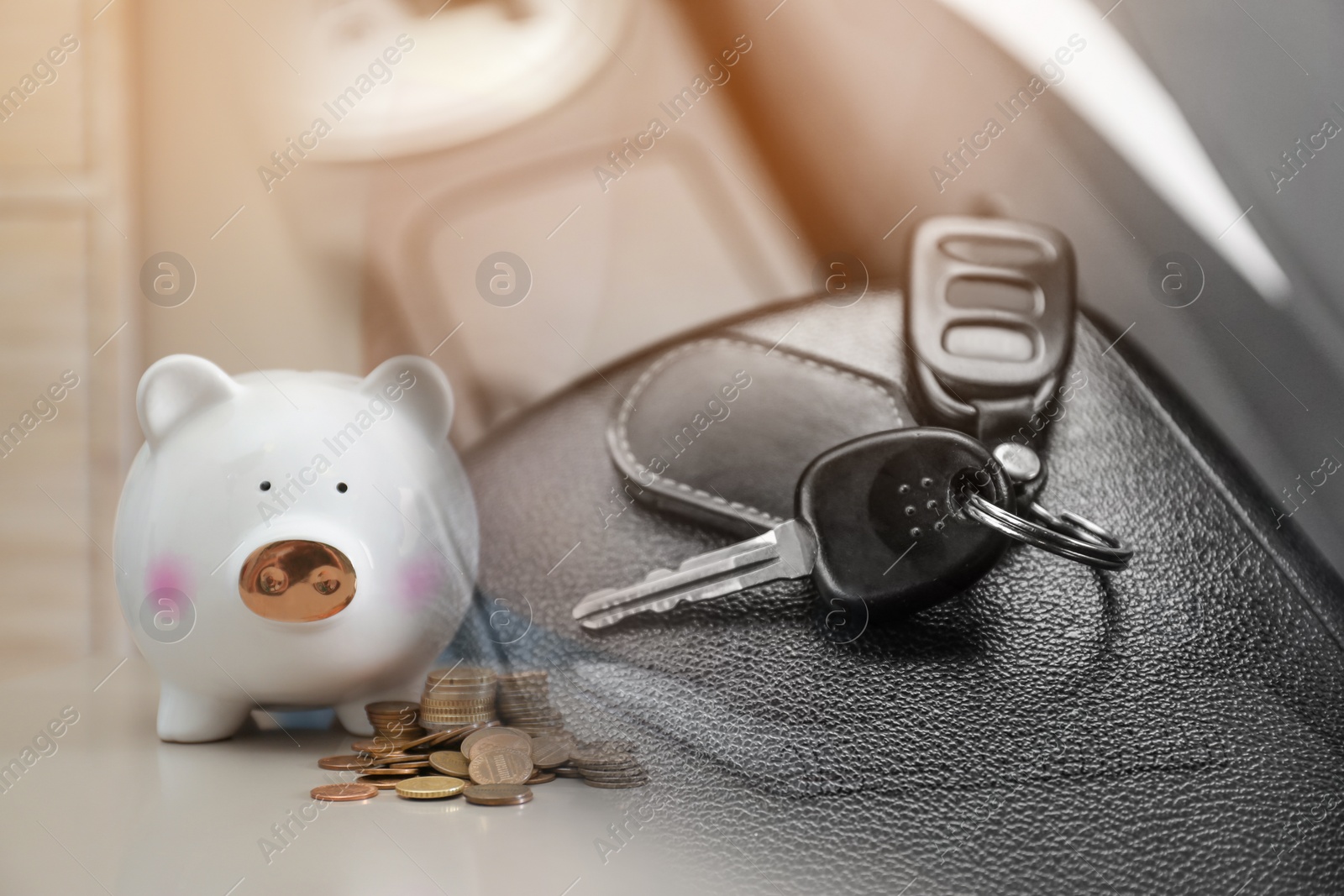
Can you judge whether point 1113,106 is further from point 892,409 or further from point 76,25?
point 76,25

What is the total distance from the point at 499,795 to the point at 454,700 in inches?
3.4

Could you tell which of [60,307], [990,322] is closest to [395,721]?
[990,322]

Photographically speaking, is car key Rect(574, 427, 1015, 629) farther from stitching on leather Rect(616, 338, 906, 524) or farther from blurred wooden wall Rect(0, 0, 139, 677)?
blurred wooden wall Rect(0, 0, 139, 677)

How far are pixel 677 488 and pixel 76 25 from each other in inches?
33.6

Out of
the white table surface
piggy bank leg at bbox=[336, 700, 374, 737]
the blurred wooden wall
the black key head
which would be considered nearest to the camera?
the white table surface

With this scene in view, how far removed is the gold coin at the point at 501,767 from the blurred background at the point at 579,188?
31 cm

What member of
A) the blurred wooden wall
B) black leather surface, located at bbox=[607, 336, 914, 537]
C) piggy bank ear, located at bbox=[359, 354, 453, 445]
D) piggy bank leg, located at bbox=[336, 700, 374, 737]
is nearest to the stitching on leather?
black leather surface, located at bbox=[607, 336, 914, 537]

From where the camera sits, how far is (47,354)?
0.92 metres

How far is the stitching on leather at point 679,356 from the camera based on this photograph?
56 cm

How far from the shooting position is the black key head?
1.56ft

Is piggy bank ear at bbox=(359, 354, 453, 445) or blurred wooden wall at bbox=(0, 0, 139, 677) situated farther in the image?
blurred wooden wall at bbox=(0, 0, 139, 677)

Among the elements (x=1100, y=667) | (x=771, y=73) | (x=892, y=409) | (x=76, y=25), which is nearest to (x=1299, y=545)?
(x=1100, y=667)

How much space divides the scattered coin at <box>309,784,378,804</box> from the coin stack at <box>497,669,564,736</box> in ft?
0.36

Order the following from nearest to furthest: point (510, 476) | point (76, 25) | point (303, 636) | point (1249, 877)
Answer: point (1249, 877), point (303, 636), point (510, 476), point (76, 25)
